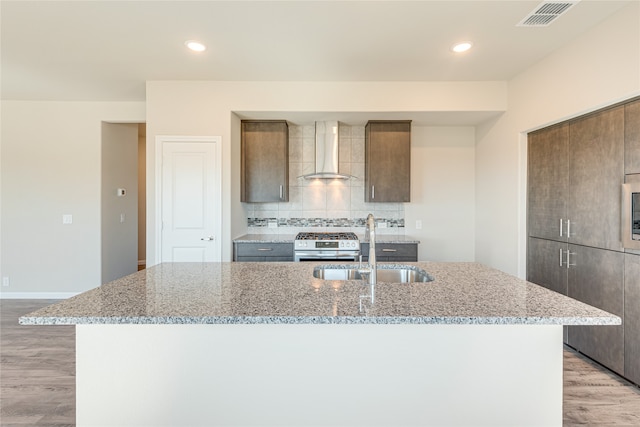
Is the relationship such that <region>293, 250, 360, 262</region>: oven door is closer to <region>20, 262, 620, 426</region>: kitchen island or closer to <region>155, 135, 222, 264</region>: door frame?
<region>155, 135, 222, 264</region>: door frame

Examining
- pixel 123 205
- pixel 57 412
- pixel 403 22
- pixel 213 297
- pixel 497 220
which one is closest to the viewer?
pixel 213 297

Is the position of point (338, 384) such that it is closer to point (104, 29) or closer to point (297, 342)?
point (297, 342)

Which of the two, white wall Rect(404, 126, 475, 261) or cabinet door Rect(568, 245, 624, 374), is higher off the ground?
white wall Rect(404, 126, 475, 261)

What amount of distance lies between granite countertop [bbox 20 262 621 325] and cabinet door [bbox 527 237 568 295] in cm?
150

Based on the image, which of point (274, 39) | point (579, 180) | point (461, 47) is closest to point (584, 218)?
point (579, 180)

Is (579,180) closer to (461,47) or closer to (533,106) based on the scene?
(533,106)

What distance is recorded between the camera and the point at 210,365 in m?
1.38

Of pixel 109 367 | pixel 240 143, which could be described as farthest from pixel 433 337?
pixel 240 143

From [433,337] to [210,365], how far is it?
939mm

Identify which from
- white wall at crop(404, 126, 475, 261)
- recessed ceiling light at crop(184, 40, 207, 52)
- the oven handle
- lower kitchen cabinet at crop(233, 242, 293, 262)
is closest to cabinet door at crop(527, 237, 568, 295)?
white wall at crop(404, 126, 475, 261)

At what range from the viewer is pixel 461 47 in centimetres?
280

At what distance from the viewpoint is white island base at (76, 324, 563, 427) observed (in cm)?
137

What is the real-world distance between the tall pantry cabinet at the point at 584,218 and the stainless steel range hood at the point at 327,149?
6.86 feet

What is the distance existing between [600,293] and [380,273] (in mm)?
1769
